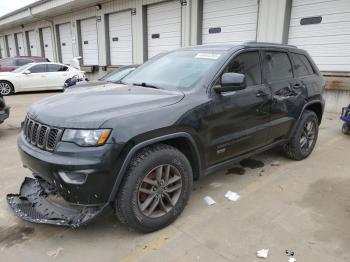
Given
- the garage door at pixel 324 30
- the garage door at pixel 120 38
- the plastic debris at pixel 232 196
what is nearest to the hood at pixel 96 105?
the plastic debris at pixel 232 196

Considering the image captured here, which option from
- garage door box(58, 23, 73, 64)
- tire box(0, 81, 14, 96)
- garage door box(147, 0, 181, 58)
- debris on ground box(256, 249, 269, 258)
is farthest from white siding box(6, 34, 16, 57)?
debris on ground box(256, 249, 269, 258)

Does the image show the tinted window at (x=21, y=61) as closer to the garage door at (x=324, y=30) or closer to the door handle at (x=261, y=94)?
the garage door at (x=324, y=30)

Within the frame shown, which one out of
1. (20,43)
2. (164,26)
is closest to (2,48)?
(20,43)

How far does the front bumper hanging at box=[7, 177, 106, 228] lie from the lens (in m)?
2.62

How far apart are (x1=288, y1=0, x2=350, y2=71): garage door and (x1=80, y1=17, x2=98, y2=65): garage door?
1260 centimetres

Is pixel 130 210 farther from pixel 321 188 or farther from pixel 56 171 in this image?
pixel 321 188

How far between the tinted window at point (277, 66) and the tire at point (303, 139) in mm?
781

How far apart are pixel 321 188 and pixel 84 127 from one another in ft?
10.2

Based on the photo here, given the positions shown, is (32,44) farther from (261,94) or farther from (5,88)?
(261,94)

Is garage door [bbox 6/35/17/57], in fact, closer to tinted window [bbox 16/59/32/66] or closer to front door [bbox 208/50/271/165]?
tinted window [bbox 16/59/32/66]

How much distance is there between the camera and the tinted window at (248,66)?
3597 millimetres

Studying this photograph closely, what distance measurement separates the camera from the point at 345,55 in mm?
8625

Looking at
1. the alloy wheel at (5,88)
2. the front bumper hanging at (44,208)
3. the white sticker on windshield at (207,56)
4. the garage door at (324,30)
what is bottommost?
the alloy wheel at (5,88)

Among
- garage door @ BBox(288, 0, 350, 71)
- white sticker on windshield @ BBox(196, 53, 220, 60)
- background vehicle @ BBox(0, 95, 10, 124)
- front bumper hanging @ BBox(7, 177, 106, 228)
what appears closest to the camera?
front bumper hanging @ BBox(7, 177, 106, 228)
